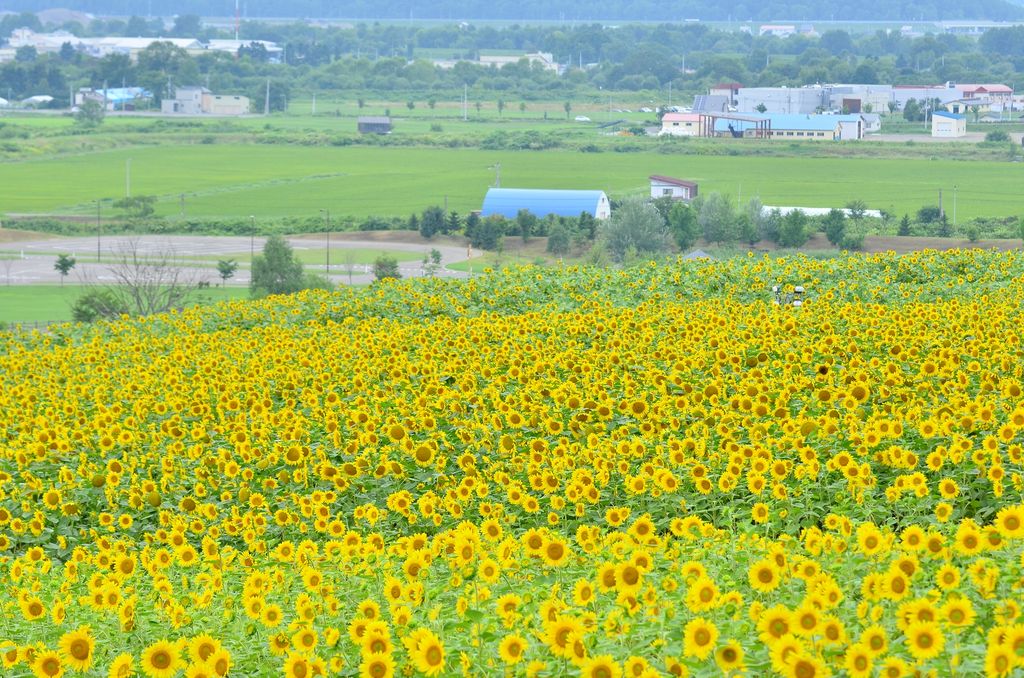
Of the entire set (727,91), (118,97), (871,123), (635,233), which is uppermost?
(727,91)

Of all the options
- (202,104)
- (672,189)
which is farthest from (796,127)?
(202,104)

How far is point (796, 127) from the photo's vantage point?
111000 mm

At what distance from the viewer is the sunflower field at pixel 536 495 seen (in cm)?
432

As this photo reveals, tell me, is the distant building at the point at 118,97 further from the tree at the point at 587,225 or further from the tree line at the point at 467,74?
the tree at the point at 587,225

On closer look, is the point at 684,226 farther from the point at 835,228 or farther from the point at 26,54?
the point at 26,54

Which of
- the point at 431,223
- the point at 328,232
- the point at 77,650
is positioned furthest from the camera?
the point at 328,232

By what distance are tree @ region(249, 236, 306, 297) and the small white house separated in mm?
78142

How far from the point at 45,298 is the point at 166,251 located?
14005mm

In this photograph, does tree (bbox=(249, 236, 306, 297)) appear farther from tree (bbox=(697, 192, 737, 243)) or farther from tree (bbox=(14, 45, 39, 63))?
tree (bbox=(14, 45, 39, 63))

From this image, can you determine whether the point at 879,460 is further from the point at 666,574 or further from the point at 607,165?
the point at 607,165

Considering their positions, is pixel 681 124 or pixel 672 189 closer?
pixel 672 189

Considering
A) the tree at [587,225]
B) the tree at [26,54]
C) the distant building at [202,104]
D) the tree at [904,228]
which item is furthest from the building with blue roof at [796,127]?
the tree at [26,54]

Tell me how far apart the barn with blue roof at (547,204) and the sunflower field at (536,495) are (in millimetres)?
54453

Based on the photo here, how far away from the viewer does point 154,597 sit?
5.52 metres
